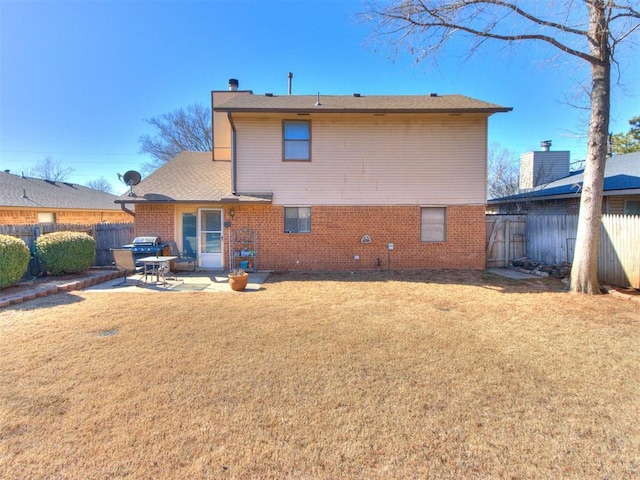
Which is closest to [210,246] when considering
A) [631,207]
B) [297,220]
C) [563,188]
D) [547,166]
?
[297,220]

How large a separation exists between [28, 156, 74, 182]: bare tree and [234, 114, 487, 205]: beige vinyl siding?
45.4 meters

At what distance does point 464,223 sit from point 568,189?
262 inches

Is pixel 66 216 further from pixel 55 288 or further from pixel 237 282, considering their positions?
pixel 237 282

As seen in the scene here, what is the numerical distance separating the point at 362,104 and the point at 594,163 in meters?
6.65

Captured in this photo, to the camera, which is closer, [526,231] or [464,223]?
[464,223]

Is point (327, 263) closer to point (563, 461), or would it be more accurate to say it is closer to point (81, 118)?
point (563, 461)

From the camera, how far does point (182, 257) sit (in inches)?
413

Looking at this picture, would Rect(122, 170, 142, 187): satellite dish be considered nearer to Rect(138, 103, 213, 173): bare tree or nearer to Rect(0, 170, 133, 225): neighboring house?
Rect(0, 170, 133, 225): neighboring house

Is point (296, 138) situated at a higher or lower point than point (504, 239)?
higher

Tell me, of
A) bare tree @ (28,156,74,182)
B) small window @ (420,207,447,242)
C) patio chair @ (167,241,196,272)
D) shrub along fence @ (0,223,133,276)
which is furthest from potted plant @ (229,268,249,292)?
bare tree @ (28,156,74,182)

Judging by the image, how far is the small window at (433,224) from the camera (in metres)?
10.5

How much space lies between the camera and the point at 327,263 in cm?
1041

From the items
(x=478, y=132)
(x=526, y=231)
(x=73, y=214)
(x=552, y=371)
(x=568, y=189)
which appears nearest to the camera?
(x=552, y=371)

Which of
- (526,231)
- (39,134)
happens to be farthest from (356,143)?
(39,134)
